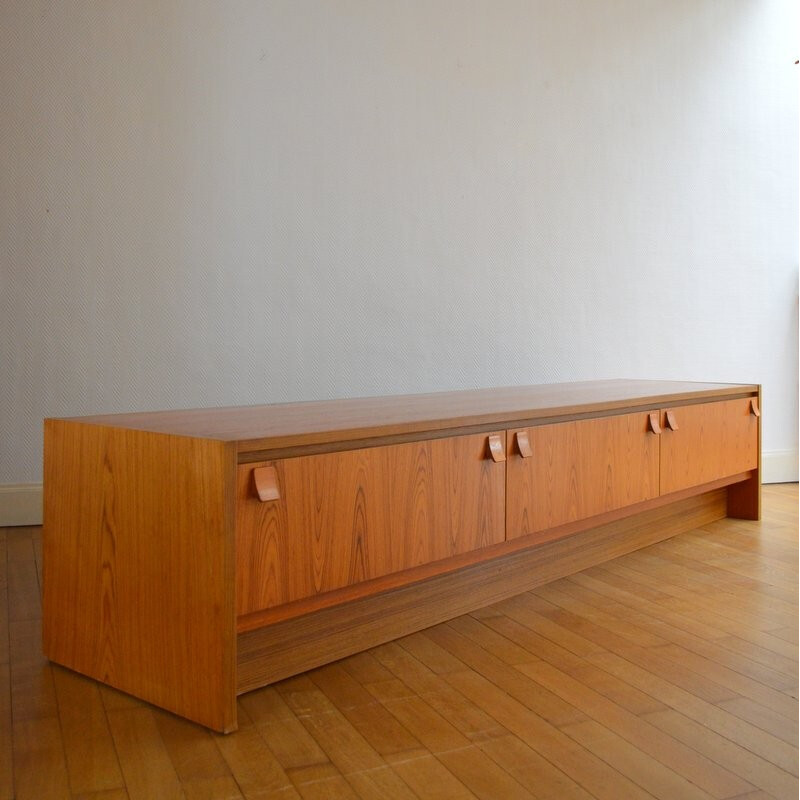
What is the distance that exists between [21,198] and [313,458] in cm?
203

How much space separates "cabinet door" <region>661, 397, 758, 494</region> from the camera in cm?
303

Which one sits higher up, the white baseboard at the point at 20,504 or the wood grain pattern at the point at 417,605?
the white baseboard at the point at 20,504

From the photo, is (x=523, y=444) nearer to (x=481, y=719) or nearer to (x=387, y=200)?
(x=481, y=719)

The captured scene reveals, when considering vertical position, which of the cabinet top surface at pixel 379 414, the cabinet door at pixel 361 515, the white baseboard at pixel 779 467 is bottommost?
the white baseboard at pixel 779 467

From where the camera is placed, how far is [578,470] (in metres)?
2.57

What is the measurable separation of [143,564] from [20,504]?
1780mm

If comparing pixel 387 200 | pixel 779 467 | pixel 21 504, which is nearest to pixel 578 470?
pixel 387 200

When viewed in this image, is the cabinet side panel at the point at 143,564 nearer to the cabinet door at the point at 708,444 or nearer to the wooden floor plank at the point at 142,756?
the wooden floor plank at the point at 142,756

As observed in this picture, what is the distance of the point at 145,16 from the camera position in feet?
11.0

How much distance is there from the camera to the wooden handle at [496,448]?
2.24m

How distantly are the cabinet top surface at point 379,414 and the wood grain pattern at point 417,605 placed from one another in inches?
16.5

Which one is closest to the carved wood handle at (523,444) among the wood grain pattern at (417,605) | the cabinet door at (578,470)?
the cabinet door at (578,470)

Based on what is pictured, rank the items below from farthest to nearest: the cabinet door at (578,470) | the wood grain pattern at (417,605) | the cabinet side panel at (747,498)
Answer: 1. the cabinet side panel at (747,498)
2. the cabinet door at (578,470)
3. the wood grain pattern at (417,605)

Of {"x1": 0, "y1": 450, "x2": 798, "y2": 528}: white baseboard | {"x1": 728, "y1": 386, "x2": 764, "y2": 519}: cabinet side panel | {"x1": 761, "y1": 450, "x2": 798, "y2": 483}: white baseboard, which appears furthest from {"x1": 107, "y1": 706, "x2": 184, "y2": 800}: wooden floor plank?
{"x1": 761, "y1": 450, "x2": 798, "y2": 483}: white baseboard
